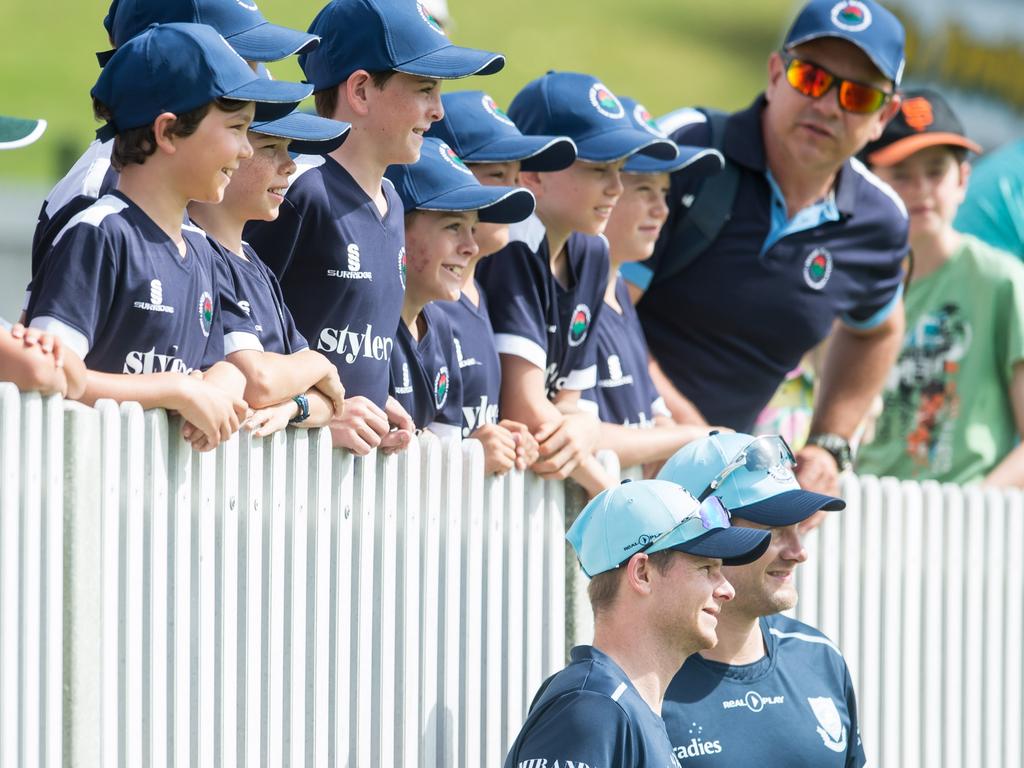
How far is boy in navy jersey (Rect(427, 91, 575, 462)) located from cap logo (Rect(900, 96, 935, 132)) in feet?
8.88

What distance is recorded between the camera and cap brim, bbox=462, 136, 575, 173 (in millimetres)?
5496

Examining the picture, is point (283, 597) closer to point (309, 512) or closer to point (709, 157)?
point (309, 512)

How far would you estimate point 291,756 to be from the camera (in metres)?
4.45

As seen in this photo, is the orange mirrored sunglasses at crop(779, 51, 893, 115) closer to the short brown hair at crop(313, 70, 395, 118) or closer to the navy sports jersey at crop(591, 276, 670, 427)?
the navy sports jersey at crop(591, 276, 670, 427)

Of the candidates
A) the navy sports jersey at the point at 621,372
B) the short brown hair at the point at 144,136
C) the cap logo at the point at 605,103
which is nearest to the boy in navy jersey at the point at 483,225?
the cap logo at the point at 605,103

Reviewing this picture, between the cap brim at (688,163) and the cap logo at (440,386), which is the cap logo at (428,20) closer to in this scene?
the cap logo at (440,386)

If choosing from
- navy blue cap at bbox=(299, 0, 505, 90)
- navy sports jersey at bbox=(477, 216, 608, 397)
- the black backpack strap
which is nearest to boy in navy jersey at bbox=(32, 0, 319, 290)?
navy blue cap at bbox=(299, 0, 505, 90)

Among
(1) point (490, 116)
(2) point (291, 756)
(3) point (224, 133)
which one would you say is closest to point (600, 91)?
(1) point (490, 116)

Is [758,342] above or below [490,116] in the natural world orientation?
below

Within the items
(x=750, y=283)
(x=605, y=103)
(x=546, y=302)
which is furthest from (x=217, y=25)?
(x=750, y=283)

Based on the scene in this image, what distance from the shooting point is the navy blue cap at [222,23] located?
4773 millimetres

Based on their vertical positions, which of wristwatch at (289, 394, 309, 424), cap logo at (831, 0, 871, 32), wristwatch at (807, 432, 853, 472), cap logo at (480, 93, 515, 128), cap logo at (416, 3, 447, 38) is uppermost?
cap logo at (831, 0, 871, 32)

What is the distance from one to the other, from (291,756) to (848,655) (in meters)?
2.45

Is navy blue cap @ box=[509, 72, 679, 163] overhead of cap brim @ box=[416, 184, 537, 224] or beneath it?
overhead
